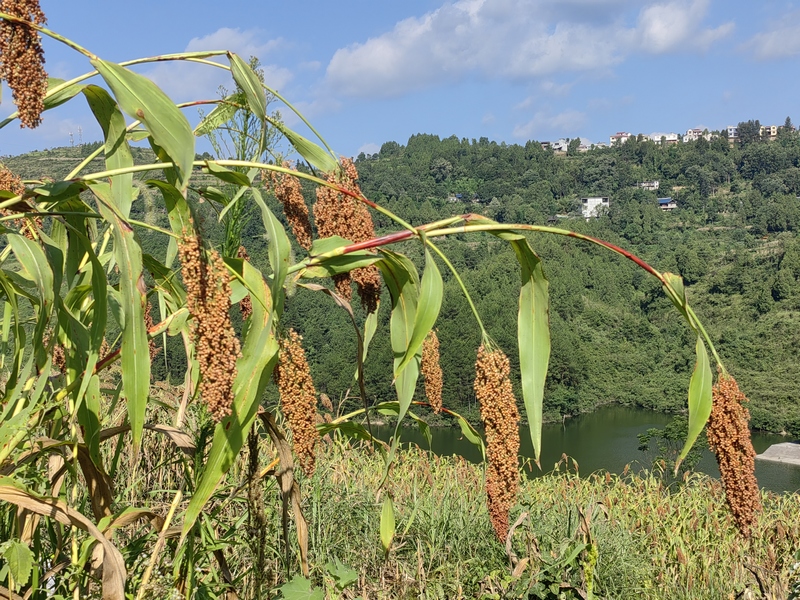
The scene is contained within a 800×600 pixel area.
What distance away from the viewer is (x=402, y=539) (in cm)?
→ 274

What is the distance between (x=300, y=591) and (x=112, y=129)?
0.98 meters

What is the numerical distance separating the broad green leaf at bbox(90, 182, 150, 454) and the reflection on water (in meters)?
12.5

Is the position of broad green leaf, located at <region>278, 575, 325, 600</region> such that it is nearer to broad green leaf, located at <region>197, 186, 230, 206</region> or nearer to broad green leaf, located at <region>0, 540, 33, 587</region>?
broad green leaf, located at <region>0, 540, 33, 587</region>

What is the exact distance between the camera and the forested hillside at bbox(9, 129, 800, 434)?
26.8m

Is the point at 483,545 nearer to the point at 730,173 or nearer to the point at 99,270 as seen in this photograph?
the point at 99,270

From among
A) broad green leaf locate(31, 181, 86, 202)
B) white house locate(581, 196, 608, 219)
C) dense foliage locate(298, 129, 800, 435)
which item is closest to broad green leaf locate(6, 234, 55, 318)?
broad green leaf locate(31, 181, 86, 202)

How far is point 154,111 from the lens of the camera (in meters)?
0.85

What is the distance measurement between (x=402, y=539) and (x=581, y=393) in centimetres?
3033

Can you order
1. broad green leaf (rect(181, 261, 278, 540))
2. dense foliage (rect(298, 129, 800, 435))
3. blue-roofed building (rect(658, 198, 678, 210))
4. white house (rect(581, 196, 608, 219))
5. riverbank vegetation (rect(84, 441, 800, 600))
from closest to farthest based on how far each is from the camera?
1. broad green leaf (rect(181, 261, 278, 540))
2. riverbank vegetation (rect(84, 441, 800, 600))
3. dense foliage (rect(298, 129, 800, 435))
4. white house (rect(581, 196, 608, 219))
5. blue-roofed building (rect(658, 198, 678, 210))

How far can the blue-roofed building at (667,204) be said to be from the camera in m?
60.4

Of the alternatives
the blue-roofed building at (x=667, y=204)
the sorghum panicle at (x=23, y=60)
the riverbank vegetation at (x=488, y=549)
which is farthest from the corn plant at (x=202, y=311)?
the blue-roofed building at (x=667, y=204)

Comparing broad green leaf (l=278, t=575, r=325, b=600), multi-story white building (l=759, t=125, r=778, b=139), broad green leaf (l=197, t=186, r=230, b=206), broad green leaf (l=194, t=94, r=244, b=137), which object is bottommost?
broad green leaf (l=278, t=575, r=325, b=600)

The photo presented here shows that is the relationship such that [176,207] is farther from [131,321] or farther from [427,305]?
[427,305]

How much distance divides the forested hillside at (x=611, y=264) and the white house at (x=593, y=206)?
3.07 ft
